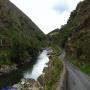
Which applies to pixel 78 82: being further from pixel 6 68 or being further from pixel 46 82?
pixel 6 68

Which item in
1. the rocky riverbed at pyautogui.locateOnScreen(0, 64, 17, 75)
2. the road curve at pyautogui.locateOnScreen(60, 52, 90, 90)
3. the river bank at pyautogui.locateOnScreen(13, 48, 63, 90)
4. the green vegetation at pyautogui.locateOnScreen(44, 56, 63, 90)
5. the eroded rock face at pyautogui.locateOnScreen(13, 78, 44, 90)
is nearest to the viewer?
the road curve at pyautogui.locateOnScreen(60, 52, 90, 90)

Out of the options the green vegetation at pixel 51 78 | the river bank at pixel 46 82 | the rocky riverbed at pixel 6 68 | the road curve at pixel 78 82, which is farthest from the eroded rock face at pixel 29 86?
the rocky riverbed at pixel 6 68

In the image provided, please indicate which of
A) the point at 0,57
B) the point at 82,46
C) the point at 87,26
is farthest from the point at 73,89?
the point at 0,57

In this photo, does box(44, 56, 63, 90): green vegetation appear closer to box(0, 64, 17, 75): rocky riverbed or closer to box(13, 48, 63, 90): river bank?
box(13, 48, 63, 90): river bank

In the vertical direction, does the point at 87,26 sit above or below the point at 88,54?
above

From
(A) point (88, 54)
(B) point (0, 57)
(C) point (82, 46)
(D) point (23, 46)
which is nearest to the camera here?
(A) point (88, 54)

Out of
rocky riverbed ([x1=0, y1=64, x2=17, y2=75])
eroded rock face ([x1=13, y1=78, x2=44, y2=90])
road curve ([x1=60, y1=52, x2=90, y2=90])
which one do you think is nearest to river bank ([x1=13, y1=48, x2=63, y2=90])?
eroded rock face ([x1=13, y1=78, x2=44, y2=90])

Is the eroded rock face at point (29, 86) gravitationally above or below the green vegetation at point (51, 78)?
below

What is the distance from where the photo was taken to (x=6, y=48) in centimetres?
19425

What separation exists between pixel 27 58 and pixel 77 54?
313ft

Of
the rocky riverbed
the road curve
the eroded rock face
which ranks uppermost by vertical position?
the rocky riverbed

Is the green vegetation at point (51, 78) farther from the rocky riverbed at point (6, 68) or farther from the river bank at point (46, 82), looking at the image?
the rocky riverbed at point (6, 68)

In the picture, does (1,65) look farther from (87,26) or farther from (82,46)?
(82,46)

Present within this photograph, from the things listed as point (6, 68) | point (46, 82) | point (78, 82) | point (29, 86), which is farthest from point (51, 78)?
point (6, 68)
